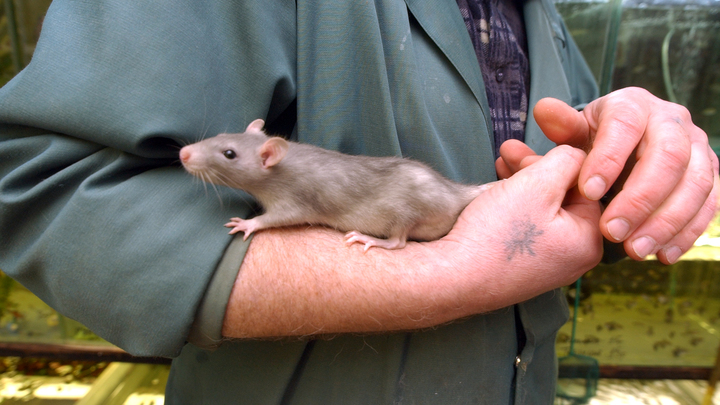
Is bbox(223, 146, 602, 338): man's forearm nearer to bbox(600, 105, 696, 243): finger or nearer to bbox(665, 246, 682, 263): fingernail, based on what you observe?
bbox(600, 105, 696, 243): finger

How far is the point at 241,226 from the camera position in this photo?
966 millimetres

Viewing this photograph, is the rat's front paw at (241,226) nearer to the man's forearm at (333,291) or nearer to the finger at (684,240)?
the man's forearm at (333,291)

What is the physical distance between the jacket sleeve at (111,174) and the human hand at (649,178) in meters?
0.98

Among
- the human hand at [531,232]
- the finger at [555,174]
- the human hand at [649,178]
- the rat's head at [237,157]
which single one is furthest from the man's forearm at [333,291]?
the human hand at [649,178]

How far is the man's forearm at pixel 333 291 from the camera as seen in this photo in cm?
93

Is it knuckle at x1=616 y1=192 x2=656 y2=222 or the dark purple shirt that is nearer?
knuckle at x1=616 y1=192 x2=656 y2=222

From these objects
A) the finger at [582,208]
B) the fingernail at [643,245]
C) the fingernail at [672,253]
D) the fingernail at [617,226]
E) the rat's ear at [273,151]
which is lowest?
the fingernail at [672,253]

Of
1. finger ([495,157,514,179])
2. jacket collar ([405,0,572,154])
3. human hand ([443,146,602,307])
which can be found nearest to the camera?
human hand ([443,146,602,307])

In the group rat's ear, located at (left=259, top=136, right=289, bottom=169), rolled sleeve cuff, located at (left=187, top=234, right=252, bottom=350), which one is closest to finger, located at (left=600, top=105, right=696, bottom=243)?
rat's ear, located at (left=259, top=136, right=289, bottom=169)

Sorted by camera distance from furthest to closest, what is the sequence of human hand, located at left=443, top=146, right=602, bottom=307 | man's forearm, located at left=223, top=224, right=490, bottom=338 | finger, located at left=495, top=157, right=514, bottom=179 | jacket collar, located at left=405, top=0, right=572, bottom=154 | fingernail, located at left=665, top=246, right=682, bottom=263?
finger, located at left=495, top=157, right=514, bottom=179, jacket collar, located at left=405, top=0, right=572, bottom=154, fingernail, located at left=665, top=246, right=682, bottom=263, human hand, located at left=443, top=146, right=602, bottom=307, man's forearm, located at left=223, top=224, right=490, bottom=338

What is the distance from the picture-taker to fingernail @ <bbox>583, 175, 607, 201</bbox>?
104 centimetres

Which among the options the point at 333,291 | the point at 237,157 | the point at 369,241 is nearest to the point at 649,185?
the point at 369,241

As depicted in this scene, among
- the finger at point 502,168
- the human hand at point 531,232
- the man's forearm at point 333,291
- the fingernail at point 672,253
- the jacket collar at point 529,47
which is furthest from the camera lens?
the finger at point 502,168

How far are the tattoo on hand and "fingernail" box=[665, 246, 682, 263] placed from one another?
42 cm
